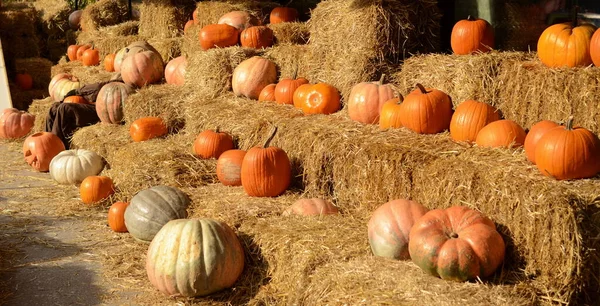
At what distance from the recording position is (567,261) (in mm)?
3525

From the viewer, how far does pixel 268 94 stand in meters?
7.39

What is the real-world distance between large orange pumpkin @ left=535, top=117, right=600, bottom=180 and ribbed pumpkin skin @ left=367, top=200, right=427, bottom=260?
2.62 ft

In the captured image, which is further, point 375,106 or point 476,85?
point 375,106

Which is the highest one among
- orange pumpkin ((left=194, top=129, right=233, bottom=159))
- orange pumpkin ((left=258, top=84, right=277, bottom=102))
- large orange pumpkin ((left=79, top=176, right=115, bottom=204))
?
orange pumpkin ((left=258, top=84, right=277, bottom=102))

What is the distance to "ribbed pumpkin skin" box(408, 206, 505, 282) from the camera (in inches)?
141

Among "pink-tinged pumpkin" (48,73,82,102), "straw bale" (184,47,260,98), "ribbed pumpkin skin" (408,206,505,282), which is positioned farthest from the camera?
"pink-tinged pumpkin" (48,73,82,102)

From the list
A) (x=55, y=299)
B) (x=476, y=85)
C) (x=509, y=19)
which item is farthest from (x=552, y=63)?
(x=55, y=299)

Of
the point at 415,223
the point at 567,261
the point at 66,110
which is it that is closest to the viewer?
the point at 567,261

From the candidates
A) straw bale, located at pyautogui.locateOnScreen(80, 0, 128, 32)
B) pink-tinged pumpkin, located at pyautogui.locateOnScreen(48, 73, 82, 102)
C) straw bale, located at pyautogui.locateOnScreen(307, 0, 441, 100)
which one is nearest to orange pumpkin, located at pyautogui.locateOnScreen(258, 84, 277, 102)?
straw bale, located at pyautogui.locateOnScreen(307, 0, 441, 100)

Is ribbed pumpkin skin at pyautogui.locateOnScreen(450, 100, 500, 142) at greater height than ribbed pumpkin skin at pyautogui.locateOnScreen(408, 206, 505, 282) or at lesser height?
greater

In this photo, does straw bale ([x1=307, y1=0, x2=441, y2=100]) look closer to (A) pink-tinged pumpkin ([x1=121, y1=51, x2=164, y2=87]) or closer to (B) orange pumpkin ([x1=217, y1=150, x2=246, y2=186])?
(B) orange pumpkin ([x1=217, y1=150, x2=246, y2=186])

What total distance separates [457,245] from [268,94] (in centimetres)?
410

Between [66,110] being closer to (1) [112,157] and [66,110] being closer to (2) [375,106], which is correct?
(1) [112,157]

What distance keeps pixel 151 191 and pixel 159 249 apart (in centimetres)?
118
